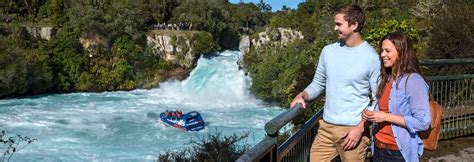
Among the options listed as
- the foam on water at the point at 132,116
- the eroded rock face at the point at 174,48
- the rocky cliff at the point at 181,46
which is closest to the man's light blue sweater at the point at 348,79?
the foam on water at the point at 132,116

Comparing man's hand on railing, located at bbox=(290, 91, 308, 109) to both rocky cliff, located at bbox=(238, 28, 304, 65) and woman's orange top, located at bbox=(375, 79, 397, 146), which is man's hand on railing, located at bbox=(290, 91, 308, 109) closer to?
woman's orange top, located at bbox=(375, 79, 397, 146)

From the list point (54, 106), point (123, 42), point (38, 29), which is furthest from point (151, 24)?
point (54, 106)

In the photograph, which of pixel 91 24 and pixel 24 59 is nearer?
pixel 24 59

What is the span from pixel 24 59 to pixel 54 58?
15.4ft

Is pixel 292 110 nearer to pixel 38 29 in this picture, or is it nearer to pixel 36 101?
pixel 36 101

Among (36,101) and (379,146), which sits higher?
(379,146)

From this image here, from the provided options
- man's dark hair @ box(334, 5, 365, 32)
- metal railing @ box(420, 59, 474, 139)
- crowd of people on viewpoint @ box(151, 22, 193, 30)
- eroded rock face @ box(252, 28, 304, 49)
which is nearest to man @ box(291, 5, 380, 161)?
man's dark hair @ box(334, 5, 365, 32)

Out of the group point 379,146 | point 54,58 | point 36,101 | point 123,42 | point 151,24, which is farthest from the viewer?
point 151,24

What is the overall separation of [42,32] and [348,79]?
48.2 m

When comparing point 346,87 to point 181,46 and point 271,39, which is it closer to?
point 271,39

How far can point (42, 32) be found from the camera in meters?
47.6

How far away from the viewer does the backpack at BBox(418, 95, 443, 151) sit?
3.13 meters

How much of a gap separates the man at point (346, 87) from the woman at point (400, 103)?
122mm

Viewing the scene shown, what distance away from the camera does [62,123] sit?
27797 millimetres
